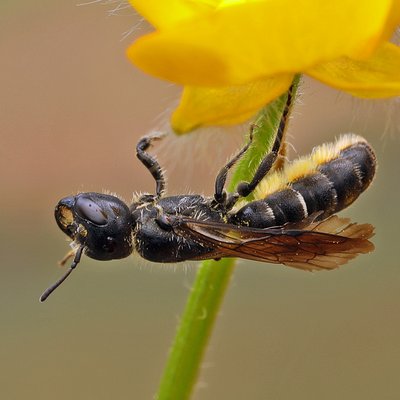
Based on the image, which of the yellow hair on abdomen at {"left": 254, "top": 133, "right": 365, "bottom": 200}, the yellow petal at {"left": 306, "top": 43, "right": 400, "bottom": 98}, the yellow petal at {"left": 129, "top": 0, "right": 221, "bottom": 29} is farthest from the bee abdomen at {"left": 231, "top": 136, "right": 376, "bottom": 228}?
the yellow petal at {"left": 129, "top": 0, "right": 221, "bottom": 29}

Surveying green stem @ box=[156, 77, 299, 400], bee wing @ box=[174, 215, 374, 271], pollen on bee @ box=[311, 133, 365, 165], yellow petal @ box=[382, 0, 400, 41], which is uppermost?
yellow petal @ box=[382, 0, 400, 41]

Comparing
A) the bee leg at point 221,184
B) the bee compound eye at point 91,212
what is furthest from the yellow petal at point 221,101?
the bee compound eye at point 91,212

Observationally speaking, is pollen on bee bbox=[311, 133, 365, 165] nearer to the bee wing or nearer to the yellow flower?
the bee wing

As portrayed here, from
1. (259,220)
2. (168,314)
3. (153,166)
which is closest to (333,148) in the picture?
(259,220)

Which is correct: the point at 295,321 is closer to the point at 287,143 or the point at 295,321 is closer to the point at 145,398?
the point at 145,398

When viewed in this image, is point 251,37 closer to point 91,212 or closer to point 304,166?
point 304,166

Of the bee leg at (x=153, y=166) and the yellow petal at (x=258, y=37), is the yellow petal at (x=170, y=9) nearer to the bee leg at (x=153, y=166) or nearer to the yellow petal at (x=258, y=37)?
the yellow petal at (x=258, y=37)

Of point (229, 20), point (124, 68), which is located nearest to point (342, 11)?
point (229, 20)
